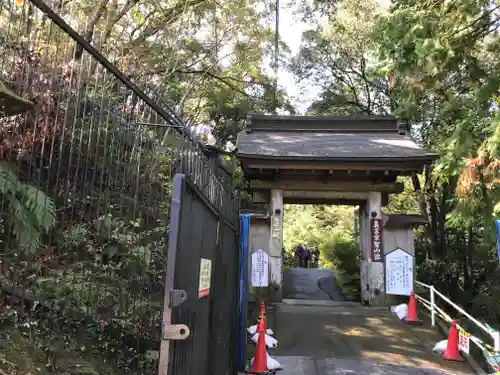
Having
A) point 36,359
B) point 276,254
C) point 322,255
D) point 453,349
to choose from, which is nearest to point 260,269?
point 276,254

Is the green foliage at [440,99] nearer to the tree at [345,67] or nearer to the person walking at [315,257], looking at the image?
the tree at [345,67]

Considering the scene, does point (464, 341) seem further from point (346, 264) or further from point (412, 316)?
point (346, 264)

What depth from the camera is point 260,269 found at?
1038cm

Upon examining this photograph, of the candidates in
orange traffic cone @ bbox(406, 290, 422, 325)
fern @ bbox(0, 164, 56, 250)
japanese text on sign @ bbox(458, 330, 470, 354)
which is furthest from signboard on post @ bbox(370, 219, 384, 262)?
fern @ bbox(0, 164, 56, 250)

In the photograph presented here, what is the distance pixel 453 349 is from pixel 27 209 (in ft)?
22.4

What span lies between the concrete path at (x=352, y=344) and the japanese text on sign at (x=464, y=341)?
0.94 ft

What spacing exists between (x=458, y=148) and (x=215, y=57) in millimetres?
9141

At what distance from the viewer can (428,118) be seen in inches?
613

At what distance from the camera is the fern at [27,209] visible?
271cm

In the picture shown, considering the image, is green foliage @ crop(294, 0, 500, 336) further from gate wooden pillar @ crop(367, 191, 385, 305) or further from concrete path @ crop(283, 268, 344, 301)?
concrete path @ crop(283, 268, 344, 301)

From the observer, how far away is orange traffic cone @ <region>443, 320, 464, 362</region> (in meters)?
6.75

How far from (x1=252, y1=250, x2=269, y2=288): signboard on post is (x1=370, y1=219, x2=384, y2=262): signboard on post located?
2.80 m

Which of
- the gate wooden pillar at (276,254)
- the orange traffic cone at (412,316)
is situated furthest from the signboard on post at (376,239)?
the gate wooden pillar at (276,254)

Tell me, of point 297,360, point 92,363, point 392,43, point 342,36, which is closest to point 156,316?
point 92,363
